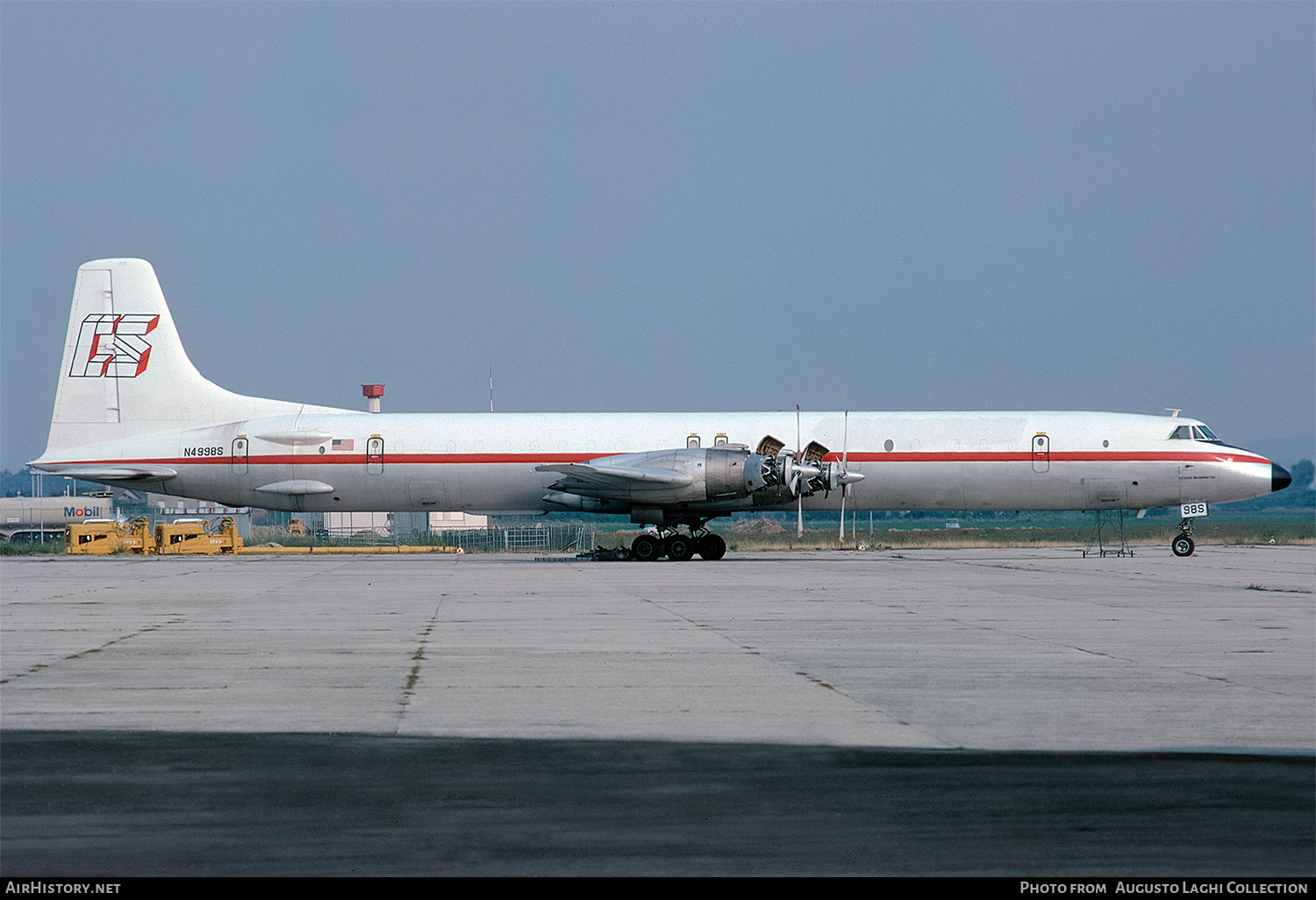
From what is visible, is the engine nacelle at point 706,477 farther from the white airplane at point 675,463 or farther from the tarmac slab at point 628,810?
the tarmac slab at point 628,810

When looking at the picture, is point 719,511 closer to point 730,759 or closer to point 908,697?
point 908,697

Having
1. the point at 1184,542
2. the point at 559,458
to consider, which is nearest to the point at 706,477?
the point at 559,458

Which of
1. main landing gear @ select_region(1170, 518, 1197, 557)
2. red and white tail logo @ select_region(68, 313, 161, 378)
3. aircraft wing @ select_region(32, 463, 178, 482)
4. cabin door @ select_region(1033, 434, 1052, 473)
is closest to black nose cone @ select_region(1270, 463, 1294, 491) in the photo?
main landing gear @ select_region(1170, 518, 1197, 557)

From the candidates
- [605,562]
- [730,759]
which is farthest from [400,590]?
[730,759]

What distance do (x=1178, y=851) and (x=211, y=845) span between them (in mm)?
4926

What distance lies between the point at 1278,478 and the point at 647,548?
64.2 ft

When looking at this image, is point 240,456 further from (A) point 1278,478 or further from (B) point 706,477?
(A) point 1278,478

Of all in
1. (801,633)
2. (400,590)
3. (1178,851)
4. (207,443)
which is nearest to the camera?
(1178,851)

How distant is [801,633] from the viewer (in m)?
16.0

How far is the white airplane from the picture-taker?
35344 millimetres

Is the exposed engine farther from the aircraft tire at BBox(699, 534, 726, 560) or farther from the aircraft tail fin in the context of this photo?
the aircraft tail fin

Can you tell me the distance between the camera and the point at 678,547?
36.4 metres

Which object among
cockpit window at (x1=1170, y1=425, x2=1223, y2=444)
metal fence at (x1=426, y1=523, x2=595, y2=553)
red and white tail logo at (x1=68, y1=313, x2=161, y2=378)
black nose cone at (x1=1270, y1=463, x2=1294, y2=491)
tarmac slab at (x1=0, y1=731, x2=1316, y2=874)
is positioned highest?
red and white tail logo at (x1=68, y1=313, x2=161, y2=378)

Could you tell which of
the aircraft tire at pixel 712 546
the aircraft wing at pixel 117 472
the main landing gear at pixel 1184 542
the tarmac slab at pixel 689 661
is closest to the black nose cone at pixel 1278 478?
the main landing gear at pixel 1184 542
